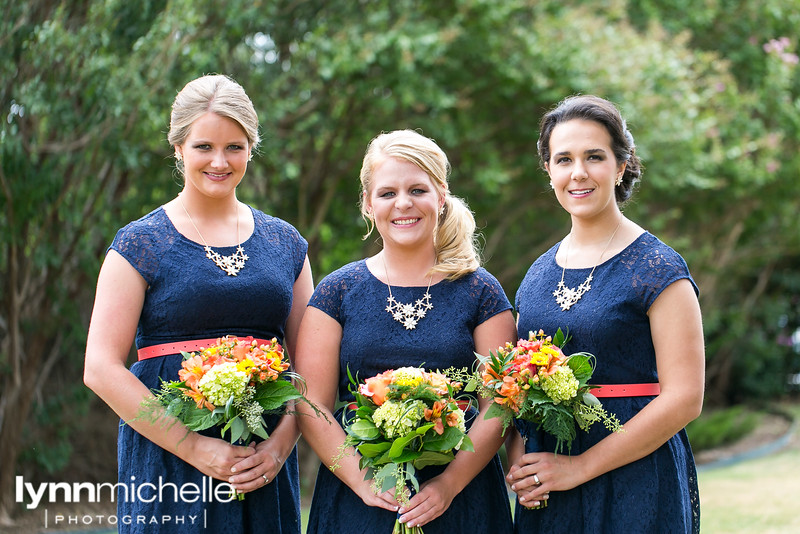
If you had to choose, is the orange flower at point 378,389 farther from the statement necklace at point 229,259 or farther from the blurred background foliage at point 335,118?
the blurred background foliage at point 335,118

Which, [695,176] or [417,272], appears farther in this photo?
[695,176]

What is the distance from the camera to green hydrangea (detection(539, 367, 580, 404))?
9.68 ft

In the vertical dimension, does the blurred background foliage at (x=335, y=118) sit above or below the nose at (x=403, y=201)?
above

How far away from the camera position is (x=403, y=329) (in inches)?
134

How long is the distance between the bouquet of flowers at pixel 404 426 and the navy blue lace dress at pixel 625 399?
567 mm

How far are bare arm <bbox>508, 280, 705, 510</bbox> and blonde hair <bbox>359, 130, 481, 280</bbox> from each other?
32.4 inches

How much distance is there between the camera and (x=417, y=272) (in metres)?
3.55

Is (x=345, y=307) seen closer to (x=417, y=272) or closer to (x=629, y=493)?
(x=417, y=272)

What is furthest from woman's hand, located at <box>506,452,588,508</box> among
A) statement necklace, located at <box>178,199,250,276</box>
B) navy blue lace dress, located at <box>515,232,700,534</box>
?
statement necklace, located at <box>178,199,250,276</box>

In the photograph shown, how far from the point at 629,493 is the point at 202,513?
1.64m

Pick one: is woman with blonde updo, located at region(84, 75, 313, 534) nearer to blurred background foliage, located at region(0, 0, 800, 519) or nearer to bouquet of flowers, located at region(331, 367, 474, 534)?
bouquet of flowers, located at region(331, 367, 474, 534)

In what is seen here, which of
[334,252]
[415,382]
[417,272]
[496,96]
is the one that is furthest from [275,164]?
[415,382]

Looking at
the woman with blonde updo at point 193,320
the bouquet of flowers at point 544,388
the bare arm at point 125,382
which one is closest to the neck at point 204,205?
the woman with blonde updo at point 193,320

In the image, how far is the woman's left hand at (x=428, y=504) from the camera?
3.09 m
